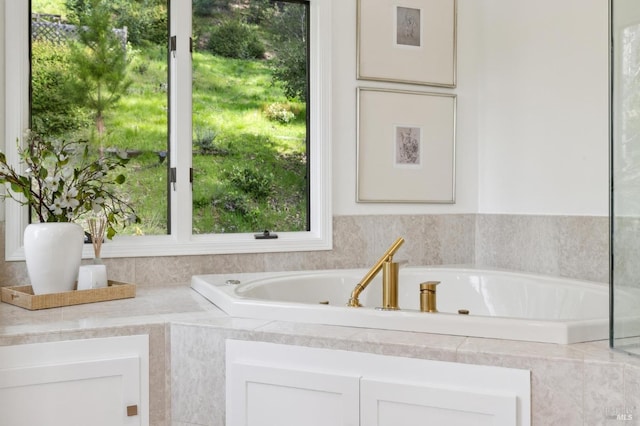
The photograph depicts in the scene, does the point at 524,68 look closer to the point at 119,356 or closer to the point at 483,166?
the point at 483,166

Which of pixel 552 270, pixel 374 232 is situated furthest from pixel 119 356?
pixel 552 270

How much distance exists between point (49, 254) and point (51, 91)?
30.6 inches

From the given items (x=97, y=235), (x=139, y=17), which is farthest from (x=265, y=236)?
(x=139, y=17)

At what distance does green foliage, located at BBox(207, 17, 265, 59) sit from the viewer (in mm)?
2869

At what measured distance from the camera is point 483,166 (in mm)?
3266

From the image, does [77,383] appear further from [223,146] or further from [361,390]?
[223,146]

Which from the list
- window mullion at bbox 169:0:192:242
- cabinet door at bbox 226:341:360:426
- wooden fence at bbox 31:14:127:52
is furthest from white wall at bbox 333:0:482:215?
cabinet door at bbox 226:341:360:426

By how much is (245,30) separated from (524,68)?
1.34 m

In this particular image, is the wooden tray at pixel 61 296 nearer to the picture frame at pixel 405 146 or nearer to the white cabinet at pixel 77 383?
the white cabinet at pixel 77 383

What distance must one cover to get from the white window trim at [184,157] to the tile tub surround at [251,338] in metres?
0.45

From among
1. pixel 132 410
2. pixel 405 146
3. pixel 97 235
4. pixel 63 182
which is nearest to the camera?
→ pixel 132 410

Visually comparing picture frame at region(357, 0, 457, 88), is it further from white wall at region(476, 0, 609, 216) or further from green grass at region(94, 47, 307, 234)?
green grass at region(94, 47, 307, 234)

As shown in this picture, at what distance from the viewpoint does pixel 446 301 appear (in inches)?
110

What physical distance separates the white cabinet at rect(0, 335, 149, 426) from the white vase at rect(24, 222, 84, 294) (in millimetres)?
486
